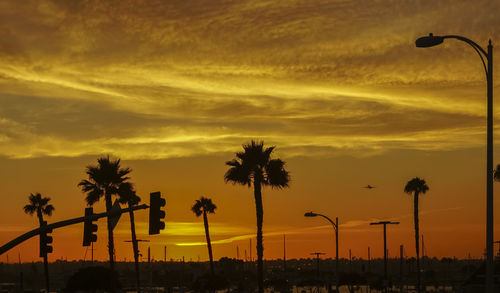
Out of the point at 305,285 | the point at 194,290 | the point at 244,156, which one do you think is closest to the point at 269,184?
the point at 244,156

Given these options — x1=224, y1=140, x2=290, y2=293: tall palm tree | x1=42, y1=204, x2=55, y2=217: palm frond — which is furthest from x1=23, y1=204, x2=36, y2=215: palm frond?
x1=224, y1=140, x2=290, y2=293: tall palm tree

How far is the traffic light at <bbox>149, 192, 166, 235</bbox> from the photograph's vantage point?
2947 centimetres

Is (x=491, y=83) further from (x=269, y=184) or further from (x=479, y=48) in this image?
(x=269, y=184)

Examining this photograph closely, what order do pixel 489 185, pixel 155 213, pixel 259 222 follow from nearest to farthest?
pixel 489 185 < pixel 155 213 < pixel 259 222

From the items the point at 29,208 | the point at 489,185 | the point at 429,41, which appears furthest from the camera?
the point at 29,208

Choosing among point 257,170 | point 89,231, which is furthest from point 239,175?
point 89,231

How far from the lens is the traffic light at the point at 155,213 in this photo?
96.7 feet

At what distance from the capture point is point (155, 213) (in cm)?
2962

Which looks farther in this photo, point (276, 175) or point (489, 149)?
point (276, 175)

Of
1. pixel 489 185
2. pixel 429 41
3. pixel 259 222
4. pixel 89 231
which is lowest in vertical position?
pixel 259 222

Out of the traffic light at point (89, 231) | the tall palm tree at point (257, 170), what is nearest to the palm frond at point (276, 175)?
the tall palm tree at point (257, 170)

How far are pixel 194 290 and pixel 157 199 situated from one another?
106 m

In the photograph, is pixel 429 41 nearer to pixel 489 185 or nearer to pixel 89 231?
pixel 489 185

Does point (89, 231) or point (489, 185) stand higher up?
point (489, 185)
